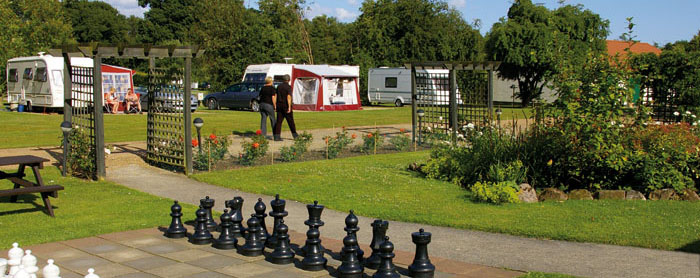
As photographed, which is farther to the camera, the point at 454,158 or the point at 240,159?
the point at 240,159

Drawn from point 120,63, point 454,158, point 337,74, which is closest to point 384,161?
point 454,158

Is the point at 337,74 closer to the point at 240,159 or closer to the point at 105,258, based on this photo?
the point at 240,159

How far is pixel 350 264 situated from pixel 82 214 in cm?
459

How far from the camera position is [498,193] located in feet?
30.7

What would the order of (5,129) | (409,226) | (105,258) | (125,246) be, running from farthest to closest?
(5,129)
(409,226)
(125,246)
(105,258)

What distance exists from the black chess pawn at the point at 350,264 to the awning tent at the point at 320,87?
28.5m

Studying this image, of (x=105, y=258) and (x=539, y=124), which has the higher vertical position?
(x=539, y=124)

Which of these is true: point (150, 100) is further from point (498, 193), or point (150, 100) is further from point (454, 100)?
point (498, 193)

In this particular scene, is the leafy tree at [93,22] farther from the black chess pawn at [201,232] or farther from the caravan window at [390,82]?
the black chess pawn at [201,232]

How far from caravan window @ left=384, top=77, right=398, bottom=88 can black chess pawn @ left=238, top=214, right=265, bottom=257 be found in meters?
34.7

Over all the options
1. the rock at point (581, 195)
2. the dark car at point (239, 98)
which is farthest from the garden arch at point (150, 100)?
the dark car at point (239, 98)

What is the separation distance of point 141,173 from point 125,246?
19.3 feet

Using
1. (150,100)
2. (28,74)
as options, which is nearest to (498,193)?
(150,100)

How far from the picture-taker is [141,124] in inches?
941
